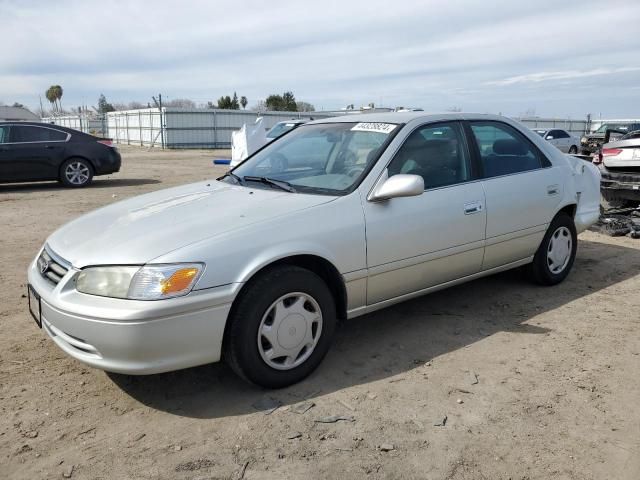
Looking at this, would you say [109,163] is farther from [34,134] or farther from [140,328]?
[140,328]

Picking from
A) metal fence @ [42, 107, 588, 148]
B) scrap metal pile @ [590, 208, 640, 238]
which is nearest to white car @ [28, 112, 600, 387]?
scrap metal pile @ [590, 208, 640, 238]

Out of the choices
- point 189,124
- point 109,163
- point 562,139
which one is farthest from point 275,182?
point 189,124

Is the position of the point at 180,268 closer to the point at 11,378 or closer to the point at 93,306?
the point at 93,306

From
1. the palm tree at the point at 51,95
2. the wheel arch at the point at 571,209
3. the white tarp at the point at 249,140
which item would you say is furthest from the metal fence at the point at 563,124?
the palm tree at the point at 51,95

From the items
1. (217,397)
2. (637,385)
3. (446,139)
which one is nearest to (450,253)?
(446,139)

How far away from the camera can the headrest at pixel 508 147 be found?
4.55 metres

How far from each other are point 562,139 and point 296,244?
23.8 metres

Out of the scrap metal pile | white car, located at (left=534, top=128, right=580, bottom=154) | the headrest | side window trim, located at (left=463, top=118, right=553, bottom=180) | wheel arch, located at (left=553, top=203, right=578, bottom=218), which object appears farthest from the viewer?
white car, located at (left=534, top=128, right=580, bottom=154)

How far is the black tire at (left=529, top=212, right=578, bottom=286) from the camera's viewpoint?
16.1 feet

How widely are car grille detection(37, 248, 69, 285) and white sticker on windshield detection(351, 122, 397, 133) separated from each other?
2143 mm

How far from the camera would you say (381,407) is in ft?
10.1

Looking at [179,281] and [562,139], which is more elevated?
[562,139]

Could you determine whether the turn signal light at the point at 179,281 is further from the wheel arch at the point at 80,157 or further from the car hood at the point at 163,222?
the wheel arch at the point at 80,157

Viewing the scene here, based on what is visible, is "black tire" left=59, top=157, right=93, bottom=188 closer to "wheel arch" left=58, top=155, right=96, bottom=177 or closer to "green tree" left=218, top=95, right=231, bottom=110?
"wheel arch" left=58, top=155, right=96, bottom=177
